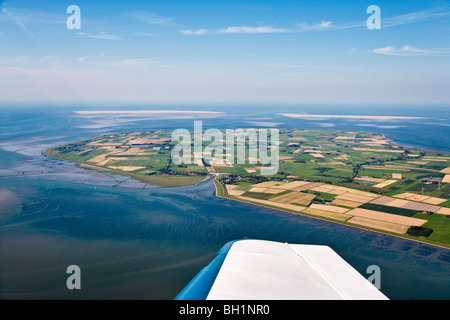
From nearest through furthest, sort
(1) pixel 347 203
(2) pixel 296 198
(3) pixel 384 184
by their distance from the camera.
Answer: (1) pixel 347 203, (2) pixel 296 198, (3) pixel 384 184

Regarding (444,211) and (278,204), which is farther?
Answer: (278,204)

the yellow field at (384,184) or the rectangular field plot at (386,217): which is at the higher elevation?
the yellow field at (384,184)

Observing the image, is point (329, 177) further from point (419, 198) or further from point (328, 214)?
Result: point (328, 214)

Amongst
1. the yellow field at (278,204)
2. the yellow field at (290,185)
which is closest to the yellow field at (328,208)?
the yellow field at (278,204)

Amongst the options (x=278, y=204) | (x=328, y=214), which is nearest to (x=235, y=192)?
(x=278, y=204)

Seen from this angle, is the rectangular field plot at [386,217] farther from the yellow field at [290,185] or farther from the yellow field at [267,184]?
the yellow field at [267,184]

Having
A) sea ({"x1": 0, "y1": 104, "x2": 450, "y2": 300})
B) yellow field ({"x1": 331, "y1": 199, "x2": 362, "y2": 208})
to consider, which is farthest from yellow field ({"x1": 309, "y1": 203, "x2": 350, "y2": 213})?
sea ({"x1": 0, "y1": 104, "x2": 450, "y2": 300})

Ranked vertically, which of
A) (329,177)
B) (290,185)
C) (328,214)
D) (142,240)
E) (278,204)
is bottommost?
(142,240)

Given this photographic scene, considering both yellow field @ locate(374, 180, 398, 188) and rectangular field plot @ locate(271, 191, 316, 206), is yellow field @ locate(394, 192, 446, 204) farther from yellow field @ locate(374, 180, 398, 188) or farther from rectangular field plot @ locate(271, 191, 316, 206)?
rectangular field plot @ locate(271, 191, 316, 206)

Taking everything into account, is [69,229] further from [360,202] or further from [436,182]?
[436,182]
